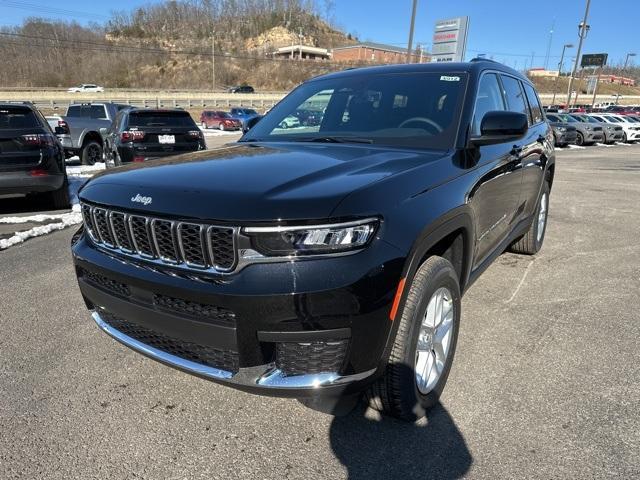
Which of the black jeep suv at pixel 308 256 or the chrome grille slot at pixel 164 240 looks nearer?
the black jeep suv at pixel 308 256

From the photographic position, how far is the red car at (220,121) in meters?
30.6

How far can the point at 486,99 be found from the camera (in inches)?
135

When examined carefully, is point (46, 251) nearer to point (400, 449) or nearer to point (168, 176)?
point (168, 176)

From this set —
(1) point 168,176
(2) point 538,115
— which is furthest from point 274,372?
(2) point 538,115

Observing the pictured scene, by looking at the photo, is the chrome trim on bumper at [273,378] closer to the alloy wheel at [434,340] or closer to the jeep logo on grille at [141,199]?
the alloy wheel at [434,340]

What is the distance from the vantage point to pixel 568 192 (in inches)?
386

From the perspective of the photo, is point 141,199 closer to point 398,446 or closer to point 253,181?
point 253,181

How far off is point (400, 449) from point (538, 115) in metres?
4.13

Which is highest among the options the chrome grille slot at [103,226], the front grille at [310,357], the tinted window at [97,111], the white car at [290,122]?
the white car at [290,122]

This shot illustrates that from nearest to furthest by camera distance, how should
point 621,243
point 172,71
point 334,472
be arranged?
point 334,472, point 621,243, point 172,71

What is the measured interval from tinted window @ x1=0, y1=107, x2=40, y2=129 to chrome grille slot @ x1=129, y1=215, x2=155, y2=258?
587 centimetres

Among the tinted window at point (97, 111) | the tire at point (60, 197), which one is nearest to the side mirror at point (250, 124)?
the tire at point (60, 197)

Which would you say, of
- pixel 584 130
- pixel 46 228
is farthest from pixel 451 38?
pixel 46 228

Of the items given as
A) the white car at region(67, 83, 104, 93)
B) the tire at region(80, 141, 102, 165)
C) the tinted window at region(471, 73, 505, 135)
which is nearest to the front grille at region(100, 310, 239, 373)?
the tinted window at region(471, 73, 505, 135)
